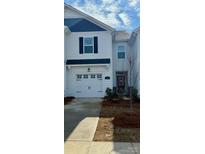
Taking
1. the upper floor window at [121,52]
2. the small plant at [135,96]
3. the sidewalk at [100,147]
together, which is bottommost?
→ the sidewalk at [100,147]

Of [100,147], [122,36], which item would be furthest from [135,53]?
[100,147]

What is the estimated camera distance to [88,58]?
19.4 meters

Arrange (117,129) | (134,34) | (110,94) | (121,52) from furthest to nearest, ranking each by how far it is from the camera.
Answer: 1. (121,52)
2. (134,34)
3. (110,94)
4. (117,129)

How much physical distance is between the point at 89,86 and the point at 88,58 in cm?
229

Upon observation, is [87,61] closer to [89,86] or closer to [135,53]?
[89,86]

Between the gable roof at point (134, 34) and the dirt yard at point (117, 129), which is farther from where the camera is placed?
the gable roof at point (134, 34)

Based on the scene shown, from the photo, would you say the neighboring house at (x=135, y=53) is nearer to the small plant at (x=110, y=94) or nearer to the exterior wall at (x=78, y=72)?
the small plant at (x=110, y=94)

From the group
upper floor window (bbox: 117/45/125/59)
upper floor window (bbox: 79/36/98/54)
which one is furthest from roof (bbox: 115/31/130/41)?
upper floor window (bbox: 79/36/98/54)

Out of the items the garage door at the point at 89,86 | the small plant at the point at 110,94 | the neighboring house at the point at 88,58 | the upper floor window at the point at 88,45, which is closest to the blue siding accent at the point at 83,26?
the neighboring house at the point at 88,58

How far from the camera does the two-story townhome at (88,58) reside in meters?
19.3

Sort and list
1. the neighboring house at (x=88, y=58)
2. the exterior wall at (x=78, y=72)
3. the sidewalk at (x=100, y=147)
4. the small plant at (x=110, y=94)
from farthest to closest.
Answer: the exterior wall at (x=78, y=72), the neighboring house at (x=88, y=58), the small plant at (x=110, y=94), the sidewalk at (x=100, y=147)
